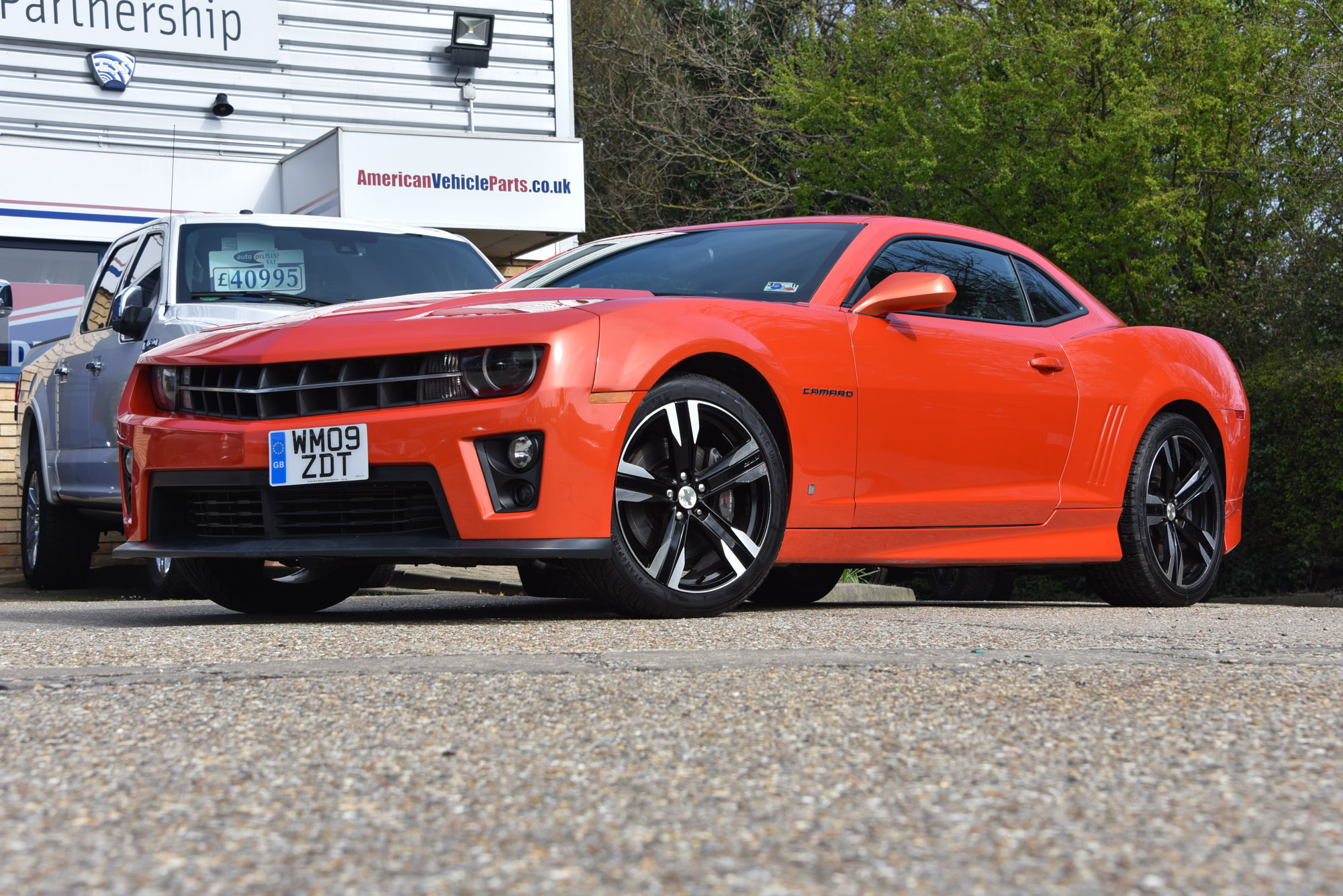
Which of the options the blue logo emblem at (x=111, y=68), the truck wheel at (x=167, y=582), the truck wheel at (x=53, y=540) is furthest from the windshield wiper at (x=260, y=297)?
the blue logo emblem at (x=111, y=68)

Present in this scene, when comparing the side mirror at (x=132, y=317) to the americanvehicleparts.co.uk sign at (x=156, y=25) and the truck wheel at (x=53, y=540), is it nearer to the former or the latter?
the truck wheel at (x=53, y=540)

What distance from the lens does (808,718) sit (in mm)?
2518

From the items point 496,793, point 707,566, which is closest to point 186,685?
point 496,793

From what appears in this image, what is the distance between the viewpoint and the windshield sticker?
679cm

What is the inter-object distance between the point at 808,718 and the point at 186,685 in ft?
4.11

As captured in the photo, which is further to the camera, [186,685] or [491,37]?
[491,37]

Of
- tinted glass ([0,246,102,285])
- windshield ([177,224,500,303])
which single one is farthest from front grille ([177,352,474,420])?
tinted glass ([0,246,102,285])

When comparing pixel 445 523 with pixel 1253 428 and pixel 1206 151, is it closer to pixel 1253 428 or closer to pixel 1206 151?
pixel 1253 428

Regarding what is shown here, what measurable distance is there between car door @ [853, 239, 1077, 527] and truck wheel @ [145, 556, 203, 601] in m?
3.48

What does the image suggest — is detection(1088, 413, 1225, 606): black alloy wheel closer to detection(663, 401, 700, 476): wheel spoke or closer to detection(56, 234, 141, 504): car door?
detection(663, 401, 700, 476): wheel spoke

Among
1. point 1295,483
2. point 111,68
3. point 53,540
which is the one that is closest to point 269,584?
point 53,540

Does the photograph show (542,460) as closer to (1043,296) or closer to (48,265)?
(1043,296)

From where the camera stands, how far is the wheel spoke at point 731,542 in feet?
14.3

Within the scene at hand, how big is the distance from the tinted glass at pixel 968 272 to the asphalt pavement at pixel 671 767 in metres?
1.94
